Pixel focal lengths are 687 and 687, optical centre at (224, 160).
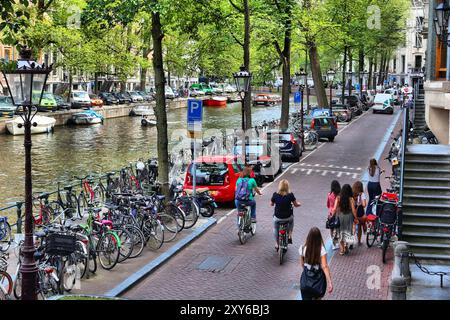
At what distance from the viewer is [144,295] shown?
12070 mm

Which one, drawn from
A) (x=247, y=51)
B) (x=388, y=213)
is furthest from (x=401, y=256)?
(x=247, y=51)

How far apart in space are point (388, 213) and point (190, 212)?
5.46 m

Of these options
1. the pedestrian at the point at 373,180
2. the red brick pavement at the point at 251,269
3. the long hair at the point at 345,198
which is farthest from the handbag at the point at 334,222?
the pedestrian at the point at 373,180

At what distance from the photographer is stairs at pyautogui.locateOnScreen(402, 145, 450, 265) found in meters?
14.4

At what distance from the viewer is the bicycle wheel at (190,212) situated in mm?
17531

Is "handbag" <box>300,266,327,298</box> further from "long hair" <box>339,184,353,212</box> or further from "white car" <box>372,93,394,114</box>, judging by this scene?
"white car" <box>372,93,394,114</box>

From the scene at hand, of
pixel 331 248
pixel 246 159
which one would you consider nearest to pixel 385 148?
pixel 246 159

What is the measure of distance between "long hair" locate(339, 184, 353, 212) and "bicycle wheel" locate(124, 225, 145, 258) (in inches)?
169

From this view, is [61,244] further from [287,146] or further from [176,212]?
[287,146]

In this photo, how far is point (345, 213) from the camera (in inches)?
573

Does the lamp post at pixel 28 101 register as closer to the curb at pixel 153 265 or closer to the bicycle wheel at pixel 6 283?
the bicycle wheel at pixel 6 283

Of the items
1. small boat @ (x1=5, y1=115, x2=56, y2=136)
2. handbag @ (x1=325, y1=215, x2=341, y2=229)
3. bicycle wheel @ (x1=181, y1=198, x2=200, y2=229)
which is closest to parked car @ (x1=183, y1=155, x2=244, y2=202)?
bicycle wheel @ (x1=181, y1=198, x2=200, y2=229)

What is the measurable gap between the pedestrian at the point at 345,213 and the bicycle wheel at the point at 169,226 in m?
3.96
